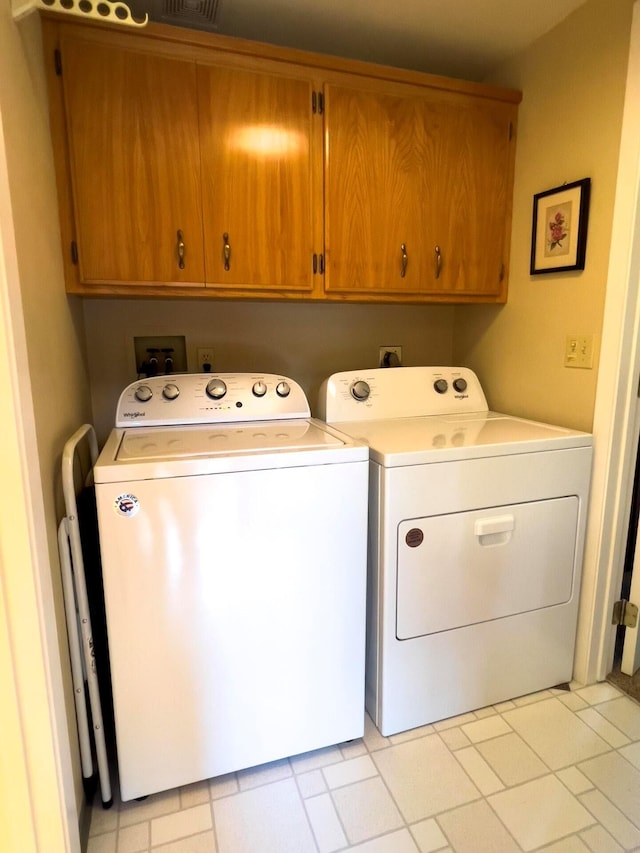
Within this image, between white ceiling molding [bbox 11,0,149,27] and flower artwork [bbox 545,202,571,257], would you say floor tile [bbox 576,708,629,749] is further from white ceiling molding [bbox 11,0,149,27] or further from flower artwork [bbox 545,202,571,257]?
white ceiling molding [bbox 11,0,149,27]

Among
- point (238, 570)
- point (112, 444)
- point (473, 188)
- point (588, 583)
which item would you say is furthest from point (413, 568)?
point (473, 188)

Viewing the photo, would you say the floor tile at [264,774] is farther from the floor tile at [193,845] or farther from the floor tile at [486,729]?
the floor tile at [486,729]

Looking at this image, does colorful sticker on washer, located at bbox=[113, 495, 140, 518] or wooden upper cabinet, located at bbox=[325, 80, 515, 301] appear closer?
colorful sticker on washer, located at bbox=[113, 495, 140, 518]

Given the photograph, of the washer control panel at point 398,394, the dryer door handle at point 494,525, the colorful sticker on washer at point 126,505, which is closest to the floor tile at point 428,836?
the dryer door handle at point 494,525

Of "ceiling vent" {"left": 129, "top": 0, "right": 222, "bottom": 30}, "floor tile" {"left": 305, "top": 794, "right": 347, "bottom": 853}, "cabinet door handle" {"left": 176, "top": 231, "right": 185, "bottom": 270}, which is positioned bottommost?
"floor tile" {"left": 305, "top": 794, "right": 347, "bottom": 853}

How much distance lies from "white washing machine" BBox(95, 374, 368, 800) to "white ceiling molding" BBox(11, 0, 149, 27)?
1.00 meters

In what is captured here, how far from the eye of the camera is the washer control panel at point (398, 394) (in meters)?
1.84

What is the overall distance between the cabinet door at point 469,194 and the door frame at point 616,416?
1.58ft

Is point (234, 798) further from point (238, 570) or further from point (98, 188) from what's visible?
point (98, 188)

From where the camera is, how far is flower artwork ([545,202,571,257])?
1.67 m

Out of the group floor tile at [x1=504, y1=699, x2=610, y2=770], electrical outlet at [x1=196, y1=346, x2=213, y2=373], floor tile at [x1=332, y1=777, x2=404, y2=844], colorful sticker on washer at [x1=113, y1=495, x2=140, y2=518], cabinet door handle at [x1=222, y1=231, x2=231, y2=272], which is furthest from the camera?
electrical outlet at [x1=196, y1=346, x2=213, y2=373]

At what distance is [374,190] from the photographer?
173cm

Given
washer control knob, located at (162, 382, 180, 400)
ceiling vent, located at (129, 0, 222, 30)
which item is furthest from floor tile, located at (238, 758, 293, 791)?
ceiling vent, located at (129, 0, 222, 30)

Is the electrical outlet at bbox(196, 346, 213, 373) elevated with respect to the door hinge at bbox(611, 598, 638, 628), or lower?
elevated
